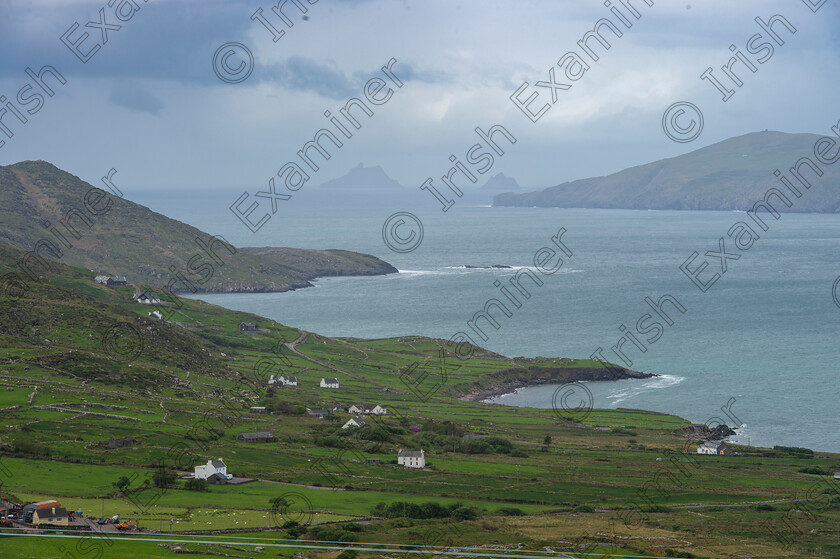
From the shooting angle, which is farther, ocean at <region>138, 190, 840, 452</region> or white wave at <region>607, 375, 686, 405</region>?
white wave at <region>607, 375, 686, 405</region>

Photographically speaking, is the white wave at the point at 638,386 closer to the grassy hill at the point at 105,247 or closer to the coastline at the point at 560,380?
the coastline at the point at 560,380

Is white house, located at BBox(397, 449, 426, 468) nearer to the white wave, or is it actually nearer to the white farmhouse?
the white farmhouse

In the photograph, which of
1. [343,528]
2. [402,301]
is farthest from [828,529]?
[402,301]

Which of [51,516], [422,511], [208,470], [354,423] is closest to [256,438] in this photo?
[354,423]

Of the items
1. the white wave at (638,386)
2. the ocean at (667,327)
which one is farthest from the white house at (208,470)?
the white wave at (638,386)

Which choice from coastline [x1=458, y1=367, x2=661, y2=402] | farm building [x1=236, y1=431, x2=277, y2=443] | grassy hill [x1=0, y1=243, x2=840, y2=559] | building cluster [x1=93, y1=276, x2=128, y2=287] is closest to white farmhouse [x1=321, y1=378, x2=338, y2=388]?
grassy hill [x1=0, y1=243, x2=840, y2=559]

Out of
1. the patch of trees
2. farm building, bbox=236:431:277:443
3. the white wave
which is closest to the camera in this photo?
the patch of trees

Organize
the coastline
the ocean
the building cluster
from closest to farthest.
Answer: the ocean, the coastline, the building cluster
